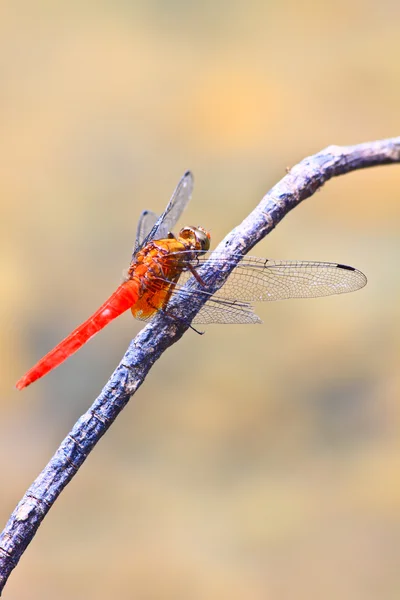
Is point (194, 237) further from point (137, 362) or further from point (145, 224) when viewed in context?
point (137, 362)

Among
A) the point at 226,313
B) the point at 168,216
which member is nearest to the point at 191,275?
the point at 226,313

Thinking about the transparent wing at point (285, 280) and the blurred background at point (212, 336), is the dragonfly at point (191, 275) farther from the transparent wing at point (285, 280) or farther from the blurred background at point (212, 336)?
the blurred background at point (212, 336)

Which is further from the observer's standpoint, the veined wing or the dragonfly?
the veined wing

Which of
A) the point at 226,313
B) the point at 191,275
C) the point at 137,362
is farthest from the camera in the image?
the point at 226,313

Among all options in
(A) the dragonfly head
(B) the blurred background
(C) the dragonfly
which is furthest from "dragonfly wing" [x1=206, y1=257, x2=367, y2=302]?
(B) the blurred background

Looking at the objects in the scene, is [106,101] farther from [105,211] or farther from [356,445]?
[356,445]

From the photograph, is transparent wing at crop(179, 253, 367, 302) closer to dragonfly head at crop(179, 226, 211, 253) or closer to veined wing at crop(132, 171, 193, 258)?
dragonfly head at crop(179, 226, 211, 253)

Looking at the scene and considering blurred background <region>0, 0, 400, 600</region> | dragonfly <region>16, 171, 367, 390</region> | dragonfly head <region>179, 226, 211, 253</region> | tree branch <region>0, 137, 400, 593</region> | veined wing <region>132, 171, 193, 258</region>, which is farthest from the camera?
blurred background <region>0, 0, 400, 600</region>

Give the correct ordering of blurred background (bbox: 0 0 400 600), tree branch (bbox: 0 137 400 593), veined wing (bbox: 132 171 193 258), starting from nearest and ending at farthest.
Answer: tree branch (bbox: 0 137 400 593) → veined wing (bbox: 132 171 193 258) → blurred background (bbox: 0 0 400 600)
